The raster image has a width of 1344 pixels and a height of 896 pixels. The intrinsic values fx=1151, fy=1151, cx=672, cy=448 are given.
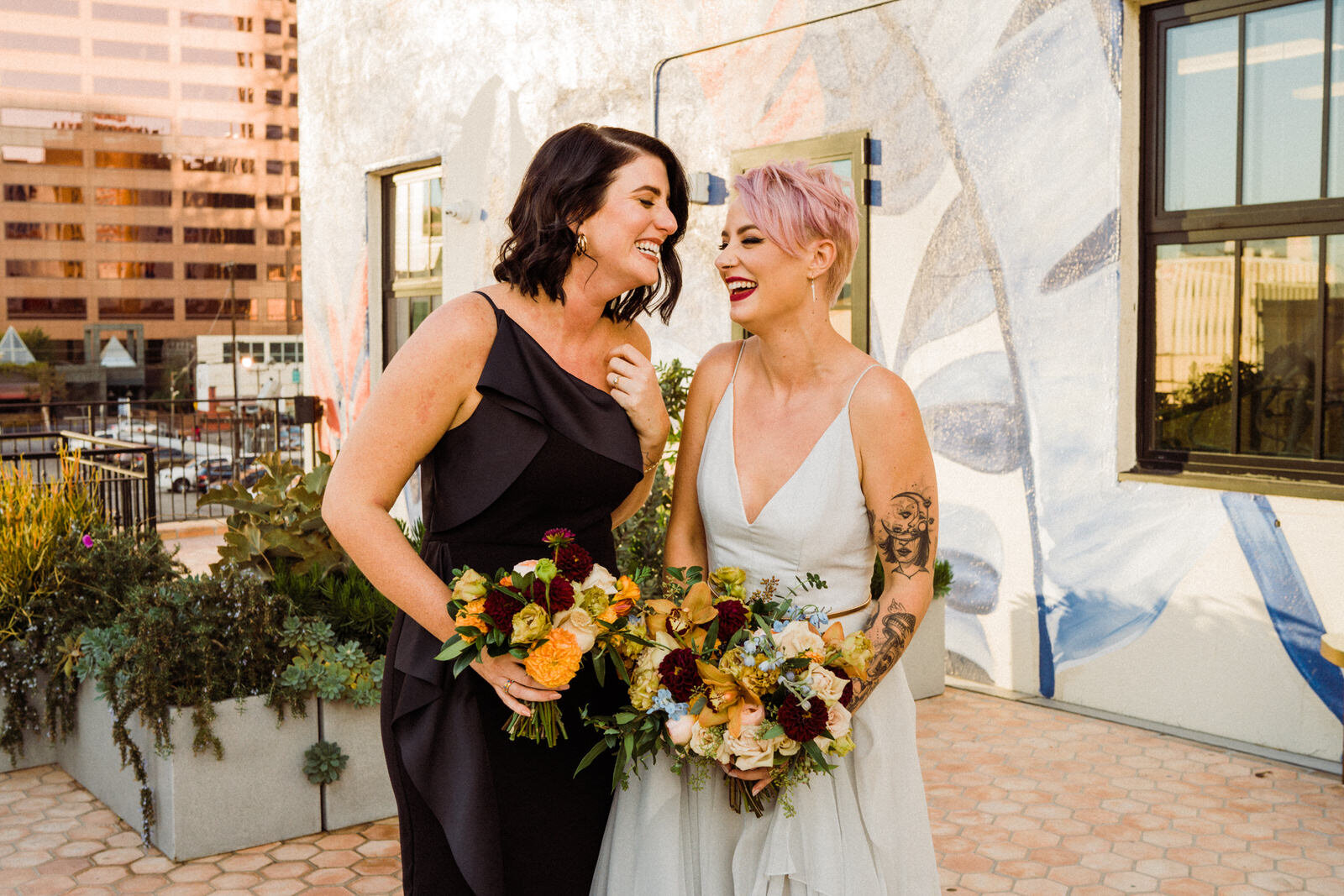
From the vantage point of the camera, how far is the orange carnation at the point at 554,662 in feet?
5.67

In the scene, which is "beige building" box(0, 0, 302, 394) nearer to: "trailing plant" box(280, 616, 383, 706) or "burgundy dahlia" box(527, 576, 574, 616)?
"trailing plant" box(280, 616, 383, 706)

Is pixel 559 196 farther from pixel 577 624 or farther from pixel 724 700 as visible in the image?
pixel 724 700

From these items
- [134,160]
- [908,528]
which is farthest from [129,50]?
[908,528]

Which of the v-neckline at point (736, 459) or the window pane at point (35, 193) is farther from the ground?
the window pane at point (35, 193)

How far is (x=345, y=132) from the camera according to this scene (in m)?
11.8

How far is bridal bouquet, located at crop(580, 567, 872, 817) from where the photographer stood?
1.82 metres

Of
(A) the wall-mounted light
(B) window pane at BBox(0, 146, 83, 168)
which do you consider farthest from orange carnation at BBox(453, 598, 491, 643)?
(B) window pane at BBox(0, 146, 83, 168)

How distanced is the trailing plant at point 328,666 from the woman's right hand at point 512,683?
2357 mm

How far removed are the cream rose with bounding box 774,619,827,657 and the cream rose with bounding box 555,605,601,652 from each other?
31 cm

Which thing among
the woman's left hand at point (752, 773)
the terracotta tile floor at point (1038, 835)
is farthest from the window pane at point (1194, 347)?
the woman's left hand at point (752, 773)

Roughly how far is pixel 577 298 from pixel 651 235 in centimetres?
18

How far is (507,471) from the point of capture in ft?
6.66

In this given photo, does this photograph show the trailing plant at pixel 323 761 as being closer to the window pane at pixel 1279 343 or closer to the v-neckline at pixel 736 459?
the v-neckline at pixel 736 459

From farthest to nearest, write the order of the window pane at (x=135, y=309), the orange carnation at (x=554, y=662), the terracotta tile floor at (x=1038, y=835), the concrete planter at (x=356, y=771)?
the window pane at (x=135, y=309)
the concrete planter at (x=356, y=771)
the terracotta tile floor at (x=1038, y=835)
the orange carnation at (x=554, y=662)
